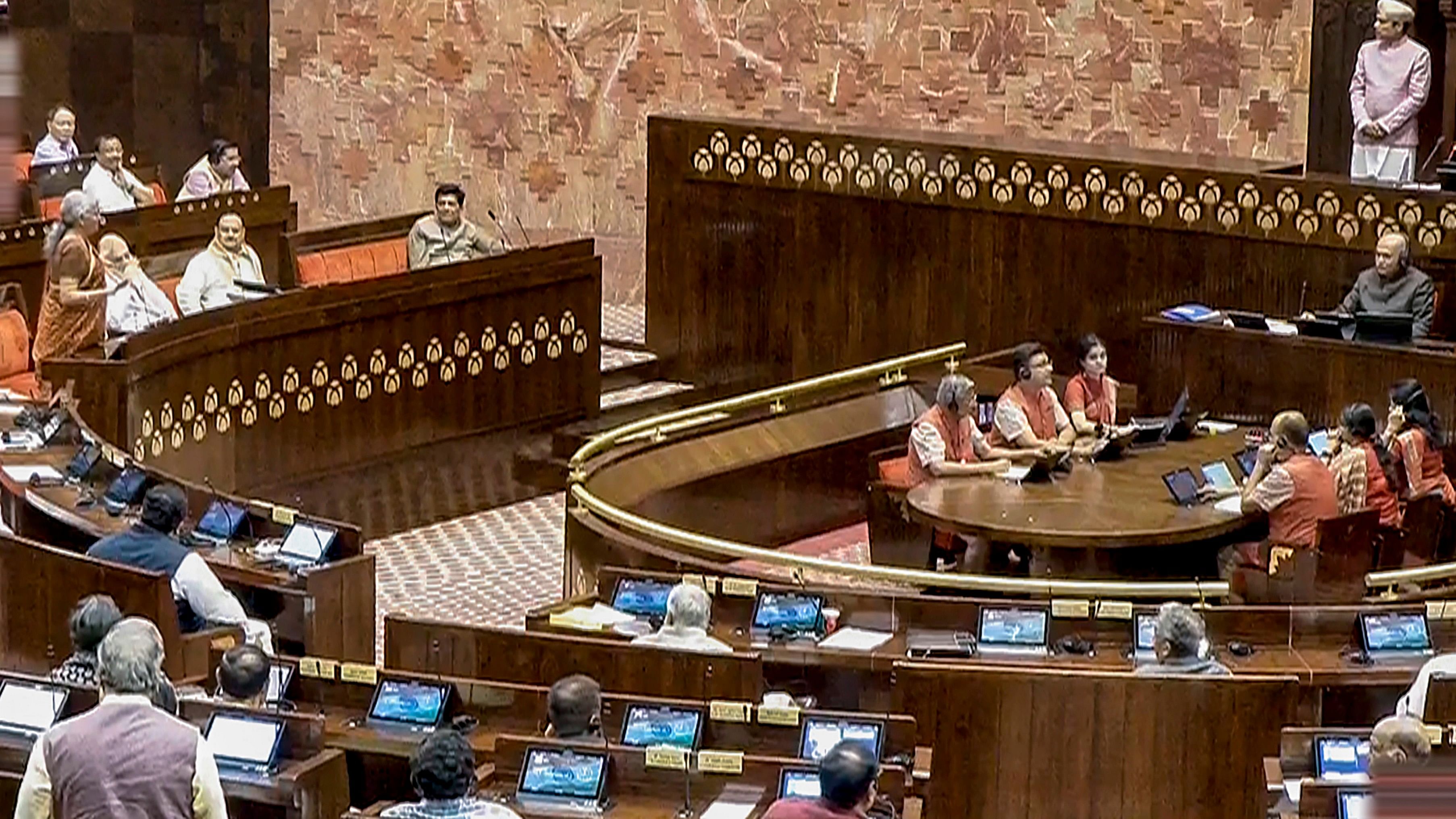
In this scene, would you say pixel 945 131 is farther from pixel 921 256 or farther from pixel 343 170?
Result: pixel 343 170

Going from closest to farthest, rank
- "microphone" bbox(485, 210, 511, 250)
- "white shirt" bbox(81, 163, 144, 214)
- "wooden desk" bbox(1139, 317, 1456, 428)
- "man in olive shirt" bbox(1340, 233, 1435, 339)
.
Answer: "wooden desk" bbox(1139, 317, 1456, 428), "man in olive shirt" bbox(1340, 233, 1435, 339), "white shirt" bbox(81, 163, 144, 214), "microphone" bbox(485, 210, 511, 250)

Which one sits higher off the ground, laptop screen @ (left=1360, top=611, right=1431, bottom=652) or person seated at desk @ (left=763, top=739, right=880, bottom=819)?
person seated at desk @ (left=763, top=739, right=880, bottom=819)

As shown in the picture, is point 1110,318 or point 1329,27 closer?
point 1110,318

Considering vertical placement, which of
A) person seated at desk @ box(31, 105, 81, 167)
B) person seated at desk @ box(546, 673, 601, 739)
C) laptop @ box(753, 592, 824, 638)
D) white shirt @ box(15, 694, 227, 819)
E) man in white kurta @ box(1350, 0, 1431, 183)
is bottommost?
laptop @ box(753, 592, 824, 638)

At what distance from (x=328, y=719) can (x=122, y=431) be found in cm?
434

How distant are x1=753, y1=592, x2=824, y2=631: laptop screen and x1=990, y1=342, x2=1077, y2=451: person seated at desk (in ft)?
10.3

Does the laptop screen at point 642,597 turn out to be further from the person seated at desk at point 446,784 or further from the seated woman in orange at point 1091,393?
the seated woman in orange at point 1091,393

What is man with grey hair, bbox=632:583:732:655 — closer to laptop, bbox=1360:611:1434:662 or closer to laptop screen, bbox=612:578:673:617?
laptop screen, bbox=612:578:673:617

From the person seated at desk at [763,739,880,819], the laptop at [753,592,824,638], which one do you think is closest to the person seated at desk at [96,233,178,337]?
the laptop at [753,592,824,638]

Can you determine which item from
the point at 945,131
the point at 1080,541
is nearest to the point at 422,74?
the point at 945,131

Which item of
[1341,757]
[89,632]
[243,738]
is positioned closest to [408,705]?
[243,738]

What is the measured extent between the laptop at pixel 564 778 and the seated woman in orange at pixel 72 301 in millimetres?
6005

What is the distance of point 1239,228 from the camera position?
514 inches

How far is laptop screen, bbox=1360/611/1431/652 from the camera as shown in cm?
781
